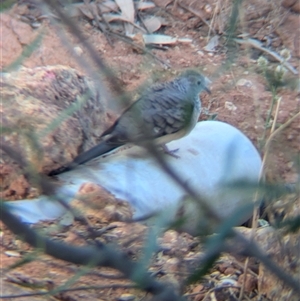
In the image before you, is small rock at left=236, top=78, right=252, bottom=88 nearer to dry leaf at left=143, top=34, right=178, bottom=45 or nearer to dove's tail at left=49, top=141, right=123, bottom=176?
dry leaf at left=143, top=34, right=178, bottom=45

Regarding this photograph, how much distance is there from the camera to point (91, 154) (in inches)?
172

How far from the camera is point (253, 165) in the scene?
459cm

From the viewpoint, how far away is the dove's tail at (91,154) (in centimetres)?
427

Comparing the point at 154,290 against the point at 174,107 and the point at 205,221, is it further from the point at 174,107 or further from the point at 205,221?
the point at 174,107

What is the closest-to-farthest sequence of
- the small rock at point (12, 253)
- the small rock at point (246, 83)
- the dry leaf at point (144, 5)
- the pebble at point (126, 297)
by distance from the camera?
the pebble at point (126, 297)
the small rock at point (12, 253)
the small rock at point (246, 83)
the dry leaf at point (144, 5)

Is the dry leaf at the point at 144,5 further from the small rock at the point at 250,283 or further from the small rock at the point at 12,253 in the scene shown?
the small rock at the point at 250,283

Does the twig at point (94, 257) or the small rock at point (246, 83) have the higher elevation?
the twig at point (94, 257)

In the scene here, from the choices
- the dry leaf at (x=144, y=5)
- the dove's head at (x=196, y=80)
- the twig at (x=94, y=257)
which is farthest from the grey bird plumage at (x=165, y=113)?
the twig at (x=94, y=257)

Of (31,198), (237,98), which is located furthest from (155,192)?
(237,98)

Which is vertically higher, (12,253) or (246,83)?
(12,253)

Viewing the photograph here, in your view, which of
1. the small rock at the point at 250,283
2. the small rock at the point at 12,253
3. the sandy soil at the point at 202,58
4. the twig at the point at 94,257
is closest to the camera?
the twig at the point at 94,257

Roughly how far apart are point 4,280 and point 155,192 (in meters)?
1.08

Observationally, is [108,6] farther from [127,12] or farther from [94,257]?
[94,257]

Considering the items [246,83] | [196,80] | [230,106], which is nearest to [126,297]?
[196,80]
